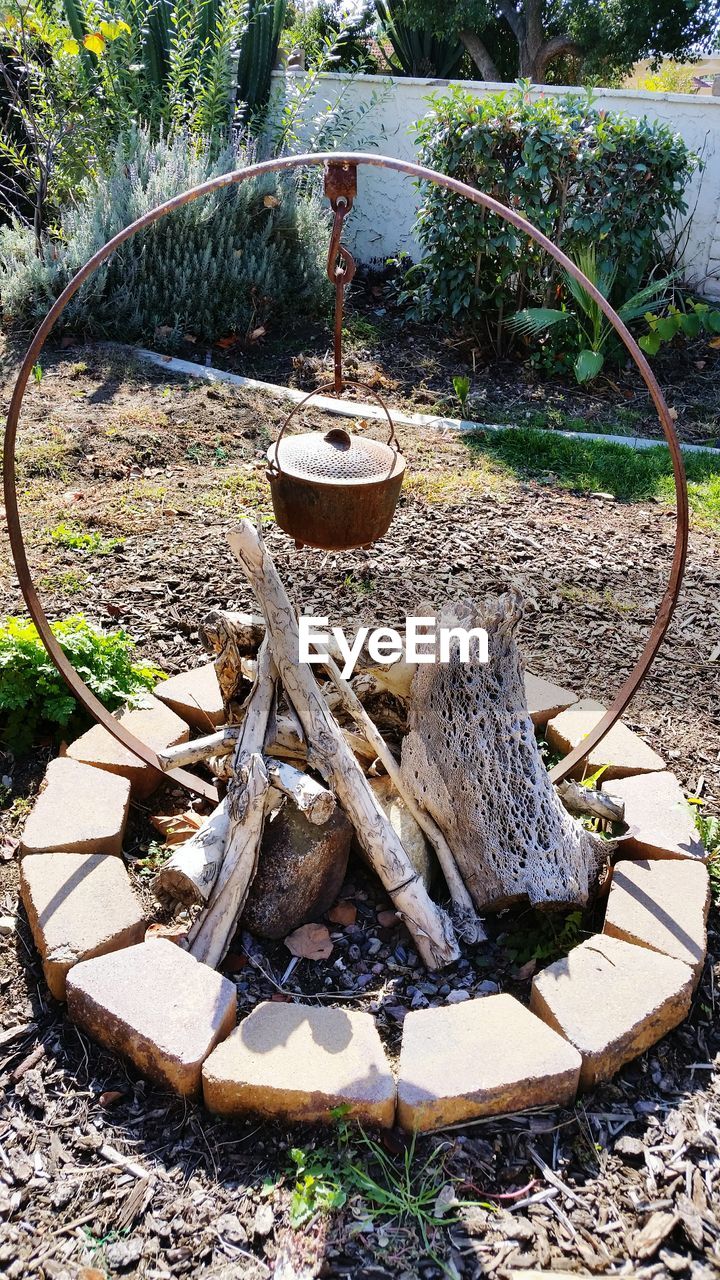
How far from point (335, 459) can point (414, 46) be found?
1380cm

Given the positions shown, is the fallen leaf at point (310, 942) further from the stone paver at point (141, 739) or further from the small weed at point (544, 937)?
the stone paver at point (141, 739)

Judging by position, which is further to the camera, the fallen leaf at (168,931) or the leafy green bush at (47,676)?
the leafy green bush at (47,676)

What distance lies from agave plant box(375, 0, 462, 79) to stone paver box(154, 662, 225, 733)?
41.8 ft

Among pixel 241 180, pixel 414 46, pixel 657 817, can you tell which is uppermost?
pixel 414 46

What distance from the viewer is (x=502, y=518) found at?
4469 millimetres

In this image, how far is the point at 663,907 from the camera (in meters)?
2.33

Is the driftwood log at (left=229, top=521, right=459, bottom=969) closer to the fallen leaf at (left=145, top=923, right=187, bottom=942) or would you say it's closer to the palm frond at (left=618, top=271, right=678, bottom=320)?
the fallen leaf at (left=145, top=923, right=187, bottom=942)

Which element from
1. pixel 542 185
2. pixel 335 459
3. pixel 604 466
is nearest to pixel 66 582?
pixel 335 459

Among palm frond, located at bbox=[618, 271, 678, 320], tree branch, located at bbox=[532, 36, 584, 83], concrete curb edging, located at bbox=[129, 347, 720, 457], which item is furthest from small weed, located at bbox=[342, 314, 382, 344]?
tree branch, located at bbox=[532, 36, 584, 83]

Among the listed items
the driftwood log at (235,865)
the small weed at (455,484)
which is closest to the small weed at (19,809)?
the driftwood log at (235,865)

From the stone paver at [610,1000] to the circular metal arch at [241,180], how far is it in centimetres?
63

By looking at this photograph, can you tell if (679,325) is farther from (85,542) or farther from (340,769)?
(340,769)

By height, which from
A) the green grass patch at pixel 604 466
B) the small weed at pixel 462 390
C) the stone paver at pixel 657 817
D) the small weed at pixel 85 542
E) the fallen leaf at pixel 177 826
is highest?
the small weed at pixel 462 390

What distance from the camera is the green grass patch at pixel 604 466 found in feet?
15.8
